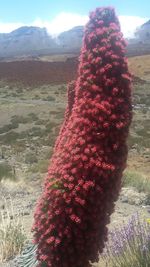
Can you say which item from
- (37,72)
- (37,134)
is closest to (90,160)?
(37,134)

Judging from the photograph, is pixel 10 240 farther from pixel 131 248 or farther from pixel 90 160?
pixel 90 160

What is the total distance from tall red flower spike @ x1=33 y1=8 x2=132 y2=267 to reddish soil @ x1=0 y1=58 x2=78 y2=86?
47.3 meters

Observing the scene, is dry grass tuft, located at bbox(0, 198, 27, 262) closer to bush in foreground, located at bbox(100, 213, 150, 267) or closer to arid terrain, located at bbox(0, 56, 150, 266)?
arid terrain, located at bbox(0, 56, 150, 266)

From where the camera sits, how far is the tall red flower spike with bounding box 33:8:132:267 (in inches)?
124

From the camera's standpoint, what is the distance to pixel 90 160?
3.12 m

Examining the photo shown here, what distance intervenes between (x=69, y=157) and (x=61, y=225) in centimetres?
43

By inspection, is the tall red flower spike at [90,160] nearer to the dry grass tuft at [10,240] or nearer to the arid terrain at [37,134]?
the arid terrain at [37,134]

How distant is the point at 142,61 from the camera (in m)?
65.2

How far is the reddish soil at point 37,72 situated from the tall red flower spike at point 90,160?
4729cm

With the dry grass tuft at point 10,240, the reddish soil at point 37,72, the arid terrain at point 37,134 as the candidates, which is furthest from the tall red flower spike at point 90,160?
the reddish soil at point 37,72

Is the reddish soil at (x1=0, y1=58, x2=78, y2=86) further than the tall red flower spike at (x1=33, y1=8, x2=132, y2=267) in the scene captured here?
Yes

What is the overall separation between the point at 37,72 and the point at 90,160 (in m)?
53.4

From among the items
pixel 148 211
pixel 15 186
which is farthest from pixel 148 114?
pixel 148 211

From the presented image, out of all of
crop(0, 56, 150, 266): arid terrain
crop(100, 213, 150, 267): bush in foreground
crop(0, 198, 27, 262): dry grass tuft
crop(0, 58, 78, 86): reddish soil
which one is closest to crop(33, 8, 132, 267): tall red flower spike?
crop(0, 56, 150, 266): arid terrain
